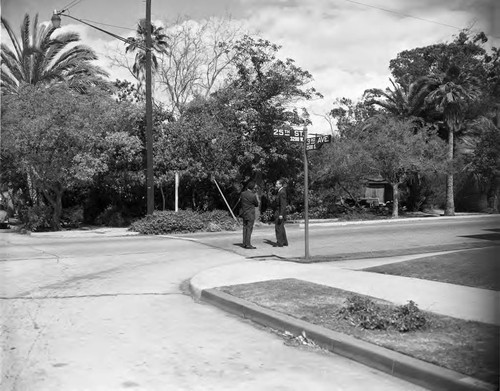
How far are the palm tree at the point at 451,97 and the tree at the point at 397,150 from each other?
11.7 ft

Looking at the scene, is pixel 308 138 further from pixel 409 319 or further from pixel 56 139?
pixel 56 139

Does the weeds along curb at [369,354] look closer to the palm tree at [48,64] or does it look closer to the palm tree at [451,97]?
the palm tree at [48,64]

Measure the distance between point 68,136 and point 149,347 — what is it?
16028 mm

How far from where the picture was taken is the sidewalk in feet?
15.0

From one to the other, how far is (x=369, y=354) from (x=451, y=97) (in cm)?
3141

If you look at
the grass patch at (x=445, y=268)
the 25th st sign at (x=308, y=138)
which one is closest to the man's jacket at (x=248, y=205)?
the 25th st sign at (x=308, y=138)

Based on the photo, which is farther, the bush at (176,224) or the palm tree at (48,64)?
the palm tree at (48,64)

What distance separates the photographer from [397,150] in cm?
2828

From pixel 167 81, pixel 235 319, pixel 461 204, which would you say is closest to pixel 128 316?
pixel 235 319

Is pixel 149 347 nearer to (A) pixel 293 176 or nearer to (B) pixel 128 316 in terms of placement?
(B) pixel 128 316

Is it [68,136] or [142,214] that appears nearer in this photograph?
[68,136]

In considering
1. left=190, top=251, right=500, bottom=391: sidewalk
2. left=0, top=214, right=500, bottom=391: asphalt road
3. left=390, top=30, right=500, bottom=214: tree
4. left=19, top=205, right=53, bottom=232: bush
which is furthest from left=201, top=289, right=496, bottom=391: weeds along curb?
left=390, top=30, right=500, bottom=214: tree

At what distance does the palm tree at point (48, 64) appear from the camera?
26.1 metres

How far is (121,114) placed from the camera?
22891 mm
